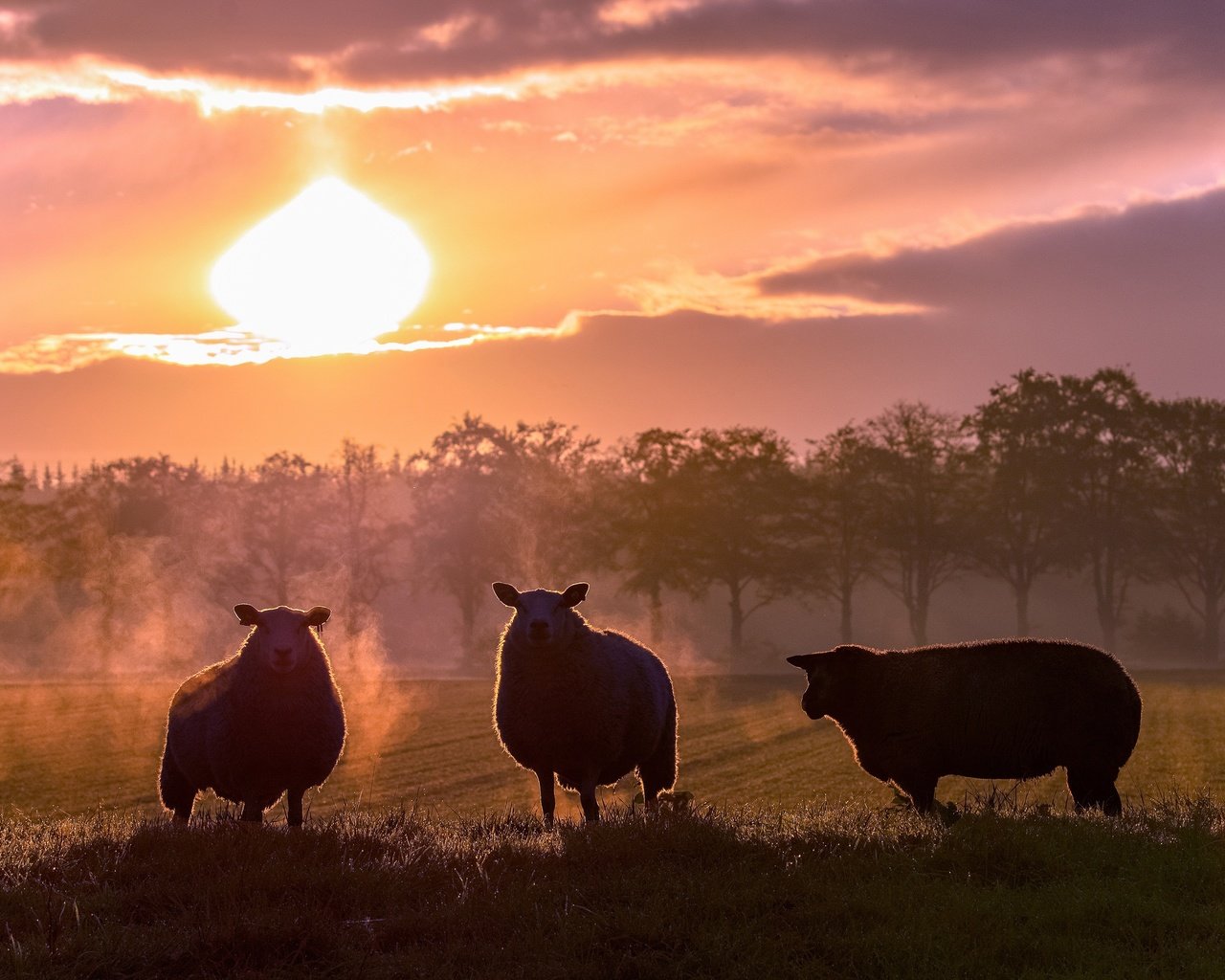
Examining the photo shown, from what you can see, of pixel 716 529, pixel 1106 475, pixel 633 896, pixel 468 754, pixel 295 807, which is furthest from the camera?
pixel 1106 475

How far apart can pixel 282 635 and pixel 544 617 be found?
2.85 m

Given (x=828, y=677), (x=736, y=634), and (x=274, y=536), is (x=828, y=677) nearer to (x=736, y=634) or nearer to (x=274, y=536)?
(x=736, y=634)

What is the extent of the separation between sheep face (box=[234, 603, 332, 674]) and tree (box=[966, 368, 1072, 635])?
2760 inches

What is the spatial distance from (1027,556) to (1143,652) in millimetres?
14161

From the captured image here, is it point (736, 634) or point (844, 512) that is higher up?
point (844, 512)

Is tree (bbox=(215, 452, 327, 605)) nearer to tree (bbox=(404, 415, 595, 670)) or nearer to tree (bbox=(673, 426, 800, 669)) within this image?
tree (bbox=(404, 415, 595, 670))

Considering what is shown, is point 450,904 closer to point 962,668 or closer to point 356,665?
point 962,668

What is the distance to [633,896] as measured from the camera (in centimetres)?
955

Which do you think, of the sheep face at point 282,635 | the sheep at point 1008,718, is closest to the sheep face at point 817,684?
the sheep at point 1008,718

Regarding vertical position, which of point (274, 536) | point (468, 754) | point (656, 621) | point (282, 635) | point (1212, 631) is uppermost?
point (282, 635)

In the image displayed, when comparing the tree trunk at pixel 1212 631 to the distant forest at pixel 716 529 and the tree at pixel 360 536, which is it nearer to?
the distant forest at pixel 716 529

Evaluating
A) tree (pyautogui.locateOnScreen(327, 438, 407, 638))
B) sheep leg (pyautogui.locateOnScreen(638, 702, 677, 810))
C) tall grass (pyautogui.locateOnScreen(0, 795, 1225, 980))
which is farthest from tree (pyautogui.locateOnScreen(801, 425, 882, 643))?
tall grass (pyautogui.locateOnScreen(0, 795, 1225, 980))

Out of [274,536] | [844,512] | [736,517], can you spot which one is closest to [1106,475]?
[844,512]

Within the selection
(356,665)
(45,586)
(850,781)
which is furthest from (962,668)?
(45,586)
